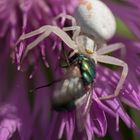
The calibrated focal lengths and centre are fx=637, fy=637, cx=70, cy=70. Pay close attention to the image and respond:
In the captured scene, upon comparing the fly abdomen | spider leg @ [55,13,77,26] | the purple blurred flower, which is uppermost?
the fly abdomen

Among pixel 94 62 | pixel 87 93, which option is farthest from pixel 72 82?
pixel 94 62

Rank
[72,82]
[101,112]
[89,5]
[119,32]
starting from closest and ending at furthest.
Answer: [72,82]
[101,112]
[89,5]
[119,32]

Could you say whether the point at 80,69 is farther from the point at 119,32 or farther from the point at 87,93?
the point at 119,32

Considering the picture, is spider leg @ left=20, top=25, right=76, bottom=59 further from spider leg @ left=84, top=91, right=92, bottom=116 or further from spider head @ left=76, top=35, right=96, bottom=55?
spider leg @ left=84, top=91, right=92, bottom=116

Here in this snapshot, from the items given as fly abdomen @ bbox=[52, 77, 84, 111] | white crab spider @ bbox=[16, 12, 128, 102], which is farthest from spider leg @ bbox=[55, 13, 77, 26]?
fly abdomen @ bbox=[52, 77, 84, 111]

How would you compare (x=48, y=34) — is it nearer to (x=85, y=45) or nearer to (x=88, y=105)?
(x=85, y=45)

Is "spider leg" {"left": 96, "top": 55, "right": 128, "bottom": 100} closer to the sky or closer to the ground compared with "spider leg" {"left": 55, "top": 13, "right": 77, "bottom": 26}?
closer to the ground
